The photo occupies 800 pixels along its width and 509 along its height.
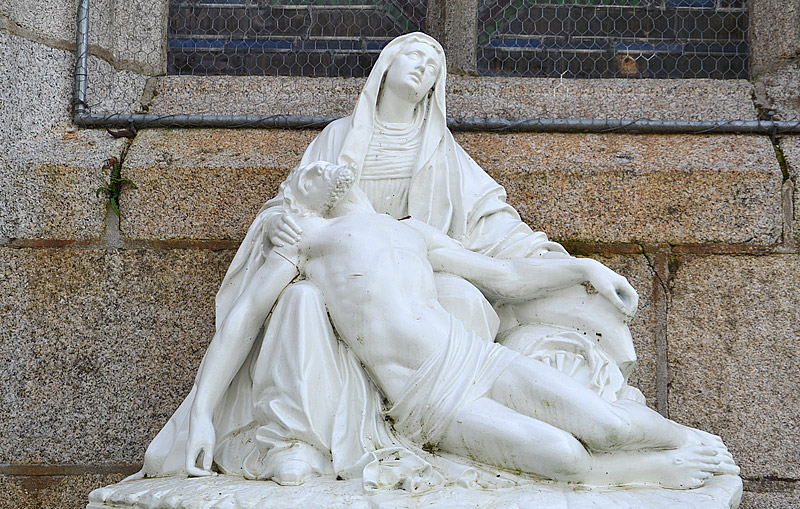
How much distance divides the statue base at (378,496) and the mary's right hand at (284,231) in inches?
34.5

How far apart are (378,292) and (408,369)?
283 mm

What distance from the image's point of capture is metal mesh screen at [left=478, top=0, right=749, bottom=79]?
673 centimetres

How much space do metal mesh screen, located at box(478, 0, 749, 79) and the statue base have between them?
3352 millimetres

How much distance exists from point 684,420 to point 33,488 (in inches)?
117

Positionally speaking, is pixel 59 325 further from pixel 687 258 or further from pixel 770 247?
pixel 770 247

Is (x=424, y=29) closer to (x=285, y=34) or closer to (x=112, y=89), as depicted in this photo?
(x=285, y=34)

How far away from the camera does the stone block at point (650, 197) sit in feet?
18.8

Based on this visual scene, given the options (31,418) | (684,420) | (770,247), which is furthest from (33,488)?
(770,247)

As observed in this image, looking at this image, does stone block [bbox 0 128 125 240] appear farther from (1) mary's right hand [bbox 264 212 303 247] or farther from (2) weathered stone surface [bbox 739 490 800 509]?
(2) weathered stone surface [bbox 739 490 800 509]

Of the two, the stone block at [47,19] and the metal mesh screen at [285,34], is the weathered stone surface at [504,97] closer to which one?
the metal mesh screen at [285,34]

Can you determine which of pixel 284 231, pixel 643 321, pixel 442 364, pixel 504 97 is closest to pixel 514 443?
pixel 442 364

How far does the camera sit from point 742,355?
18.2 feet

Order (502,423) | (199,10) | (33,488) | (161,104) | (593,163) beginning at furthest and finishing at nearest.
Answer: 1. (199,10)
2. (161,104)
3. (593,163)
4. (33,488)
5. (502,423)

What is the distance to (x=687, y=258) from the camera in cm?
570
